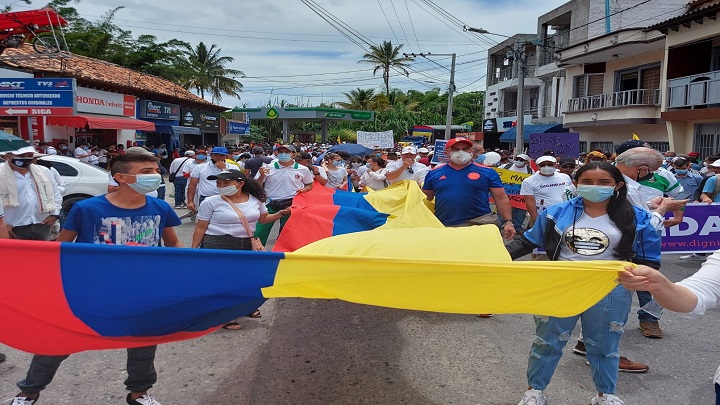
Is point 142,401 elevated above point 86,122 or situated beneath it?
situated beneath

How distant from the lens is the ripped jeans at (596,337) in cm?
337

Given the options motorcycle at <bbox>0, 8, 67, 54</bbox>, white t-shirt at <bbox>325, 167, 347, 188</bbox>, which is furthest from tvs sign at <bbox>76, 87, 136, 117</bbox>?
white t-shirt at <bbox>325, 167, 347, 188</bbox>

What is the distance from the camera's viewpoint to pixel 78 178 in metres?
11.0

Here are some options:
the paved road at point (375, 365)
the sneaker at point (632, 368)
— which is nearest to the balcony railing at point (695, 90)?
the paved road at point (375, 365)

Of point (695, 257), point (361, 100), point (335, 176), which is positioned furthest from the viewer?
point (361, 100)

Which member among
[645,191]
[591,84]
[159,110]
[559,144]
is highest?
[591,84]

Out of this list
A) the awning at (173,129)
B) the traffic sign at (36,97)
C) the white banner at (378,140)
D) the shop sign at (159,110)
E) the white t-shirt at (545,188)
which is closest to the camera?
the white t-shirt at (545,188)

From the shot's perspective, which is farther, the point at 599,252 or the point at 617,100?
the point at 617,100

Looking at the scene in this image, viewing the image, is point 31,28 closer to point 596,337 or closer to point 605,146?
point 596,337

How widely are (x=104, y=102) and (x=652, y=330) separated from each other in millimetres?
24715

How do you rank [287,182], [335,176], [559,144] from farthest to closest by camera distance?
1. [559,144]
2. [335,176]
3. [287,182]

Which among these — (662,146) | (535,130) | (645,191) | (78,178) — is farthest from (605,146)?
(645,191)

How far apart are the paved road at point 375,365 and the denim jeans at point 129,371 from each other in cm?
49

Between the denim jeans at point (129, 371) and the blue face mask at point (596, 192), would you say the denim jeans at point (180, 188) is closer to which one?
the denim jeans at point (129, 371)
